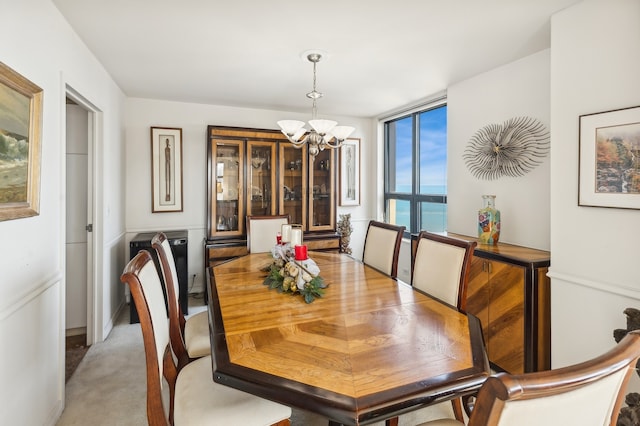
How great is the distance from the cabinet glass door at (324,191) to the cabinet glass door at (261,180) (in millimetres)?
595

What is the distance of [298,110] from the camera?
4527 mm

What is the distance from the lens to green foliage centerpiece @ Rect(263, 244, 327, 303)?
1733 millimetres

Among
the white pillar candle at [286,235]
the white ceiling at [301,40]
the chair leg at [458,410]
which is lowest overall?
the chair leg at [458,410]

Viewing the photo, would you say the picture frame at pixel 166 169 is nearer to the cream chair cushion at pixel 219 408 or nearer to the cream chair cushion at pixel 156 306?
the cream chair cushion at pixel 156 306

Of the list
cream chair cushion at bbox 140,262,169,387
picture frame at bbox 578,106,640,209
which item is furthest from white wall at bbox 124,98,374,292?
picture frame at bbox 578,106,640,209

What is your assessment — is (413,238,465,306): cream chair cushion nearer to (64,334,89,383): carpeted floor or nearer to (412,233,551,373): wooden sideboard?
(412,233,551,373): wooden sideboard

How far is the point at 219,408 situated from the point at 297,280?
0.69 metres

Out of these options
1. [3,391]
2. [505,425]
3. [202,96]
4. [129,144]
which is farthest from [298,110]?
[505,425]

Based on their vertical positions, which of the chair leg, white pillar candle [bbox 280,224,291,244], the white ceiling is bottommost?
the chair leg

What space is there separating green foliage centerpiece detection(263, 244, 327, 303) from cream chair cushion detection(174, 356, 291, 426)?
0.51m

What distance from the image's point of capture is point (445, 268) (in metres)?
1.88

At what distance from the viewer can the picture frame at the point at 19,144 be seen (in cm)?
143

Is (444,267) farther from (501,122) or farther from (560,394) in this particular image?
(501,122)

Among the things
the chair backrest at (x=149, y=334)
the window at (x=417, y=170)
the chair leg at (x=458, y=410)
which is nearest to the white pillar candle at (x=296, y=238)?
the chair backrest at (x=149, y=334)
